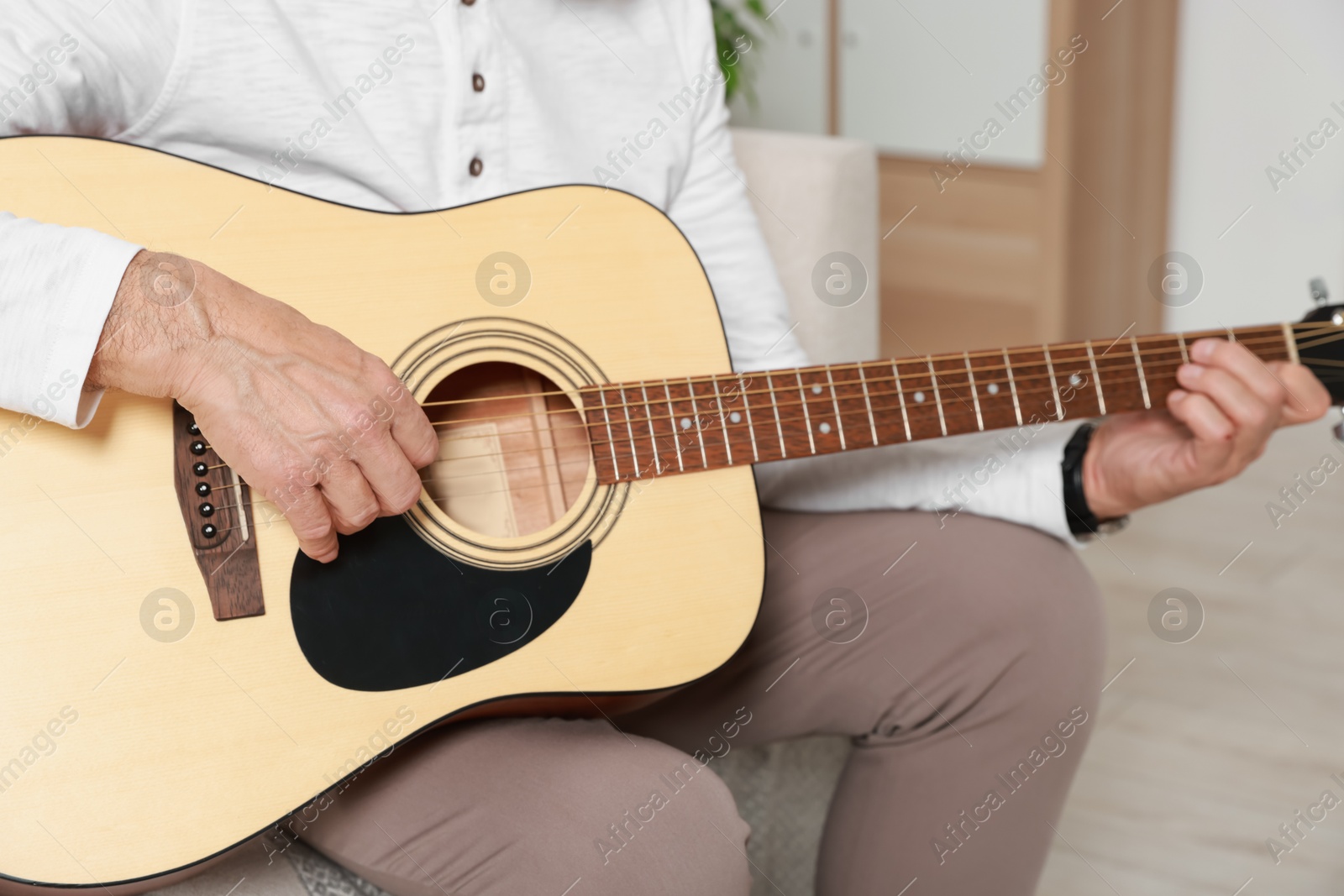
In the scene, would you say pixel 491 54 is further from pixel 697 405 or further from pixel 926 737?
pixel 926 737

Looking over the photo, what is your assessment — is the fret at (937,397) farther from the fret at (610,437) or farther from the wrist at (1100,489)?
the fret at (610,437)

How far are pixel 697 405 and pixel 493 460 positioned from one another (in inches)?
6.2

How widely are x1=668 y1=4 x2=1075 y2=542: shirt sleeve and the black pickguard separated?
355 millimetres

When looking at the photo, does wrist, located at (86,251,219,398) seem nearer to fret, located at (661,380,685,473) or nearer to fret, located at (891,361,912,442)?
fret, located at (661,380,685,473)

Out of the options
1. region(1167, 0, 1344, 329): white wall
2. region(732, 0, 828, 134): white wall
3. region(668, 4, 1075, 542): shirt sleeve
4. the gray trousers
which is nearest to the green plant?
region(732, 0, 828, 134): white wall

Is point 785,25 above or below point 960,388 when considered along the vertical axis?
above

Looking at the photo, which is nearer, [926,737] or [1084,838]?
[926,737]

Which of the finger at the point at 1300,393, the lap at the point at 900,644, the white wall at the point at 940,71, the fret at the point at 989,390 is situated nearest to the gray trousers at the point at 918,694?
the lap at the point at 900,644

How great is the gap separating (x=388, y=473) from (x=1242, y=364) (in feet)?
2.43

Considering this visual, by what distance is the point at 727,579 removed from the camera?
830mm

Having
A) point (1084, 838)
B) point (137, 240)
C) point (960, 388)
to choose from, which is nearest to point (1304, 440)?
point (1084, 838)

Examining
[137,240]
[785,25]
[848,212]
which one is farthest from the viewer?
[785,25]

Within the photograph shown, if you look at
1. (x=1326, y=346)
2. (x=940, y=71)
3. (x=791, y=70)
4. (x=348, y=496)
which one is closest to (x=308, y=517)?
(x=348, y=496)

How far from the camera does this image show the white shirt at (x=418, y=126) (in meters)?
0.67
